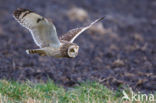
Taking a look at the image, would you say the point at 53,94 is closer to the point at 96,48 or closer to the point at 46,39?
the point at 46,39

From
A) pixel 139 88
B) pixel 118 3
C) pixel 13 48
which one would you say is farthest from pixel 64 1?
pixel 139 88

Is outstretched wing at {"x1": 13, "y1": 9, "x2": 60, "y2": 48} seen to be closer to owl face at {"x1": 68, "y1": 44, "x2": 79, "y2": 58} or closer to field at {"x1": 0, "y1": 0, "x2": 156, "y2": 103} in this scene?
owl face at {"x1": 68, "y1": 44, "x2": 79, "y2": 58}

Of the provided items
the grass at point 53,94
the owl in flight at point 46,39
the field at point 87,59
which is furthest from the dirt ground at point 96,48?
the owl in flight at point 46,39

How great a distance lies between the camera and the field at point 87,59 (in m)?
8.04

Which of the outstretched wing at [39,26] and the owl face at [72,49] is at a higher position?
the outstretched wing at [39,26]

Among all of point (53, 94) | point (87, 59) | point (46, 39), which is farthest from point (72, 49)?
point (87, 59)

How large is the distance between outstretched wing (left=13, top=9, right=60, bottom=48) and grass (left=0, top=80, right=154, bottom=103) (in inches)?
31.0

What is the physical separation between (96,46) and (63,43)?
4.66 metres

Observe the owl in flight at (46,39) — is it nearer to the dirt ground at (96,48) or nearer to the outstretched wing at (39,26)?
the outstretched wing at (39,26)

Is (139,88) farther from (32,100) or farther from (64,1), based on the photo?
(64,1)

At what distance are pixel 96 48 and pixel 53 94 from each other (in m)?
4.98

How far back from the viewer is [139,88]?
9.09 metres

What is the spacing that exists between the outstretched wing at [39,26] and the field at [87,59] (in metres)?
0.78

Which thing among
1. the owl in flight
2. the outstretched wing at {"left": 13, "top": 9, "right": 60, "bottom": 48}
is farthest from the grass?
the outstretched wing at {"left": 13, "top": 9, "right": 60, "bottom": 48}
